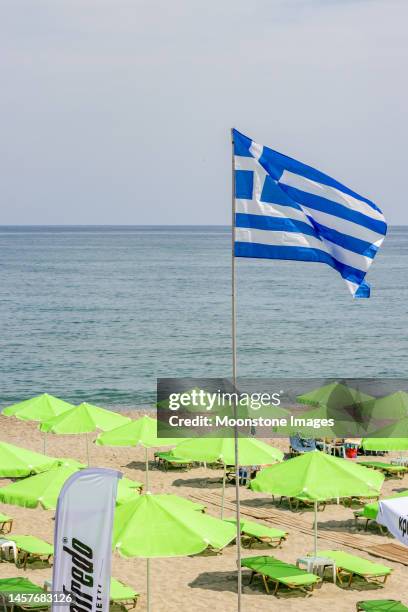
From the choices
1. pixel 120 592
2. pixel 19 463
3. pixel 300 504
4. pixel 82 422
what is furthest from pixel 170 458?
pixel 120 592

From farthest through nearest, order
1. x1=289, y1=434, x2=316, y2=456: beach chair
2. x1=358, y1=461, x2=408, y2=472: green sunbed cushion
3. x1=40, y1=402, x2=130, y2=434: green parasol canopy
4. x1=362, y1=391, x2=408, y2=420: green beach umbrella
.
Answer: x1=289, y1=434, x2=316, y2=456: beach chair < x1=362, y1=391, x2=408, y2=420: green beach umbrella < x1=358, y1=461, x2=408, y2=472: green sunbed cushion < x1=40, y1=402, x2=130, y2=434: green parasol canopy

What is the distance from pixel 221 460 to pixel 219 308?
231 feet

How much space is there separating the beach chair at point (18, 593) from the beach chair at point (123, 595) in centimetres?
94

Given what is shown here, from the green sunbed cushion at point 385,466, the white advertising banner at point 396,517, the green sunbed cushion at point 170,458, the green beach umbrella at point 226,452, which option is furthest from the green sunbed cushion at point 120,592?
the green sunbed cushion at point 385,466

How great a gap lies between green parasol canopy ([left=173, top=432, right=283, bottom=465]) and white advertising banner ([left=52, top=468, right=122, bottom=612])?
10.2m

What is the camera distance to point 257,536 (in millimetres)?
17344

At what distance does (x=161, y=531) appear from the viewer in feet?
39.5

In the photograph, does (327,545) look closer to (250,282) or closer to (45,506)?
(45,506)

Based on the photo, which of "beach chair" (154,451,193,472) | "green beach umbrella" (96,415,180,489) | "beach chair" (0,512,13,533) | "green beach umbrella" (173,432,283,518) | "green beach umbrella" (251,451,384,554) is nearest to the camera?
"green beach umbrella" (251,451,384,554)

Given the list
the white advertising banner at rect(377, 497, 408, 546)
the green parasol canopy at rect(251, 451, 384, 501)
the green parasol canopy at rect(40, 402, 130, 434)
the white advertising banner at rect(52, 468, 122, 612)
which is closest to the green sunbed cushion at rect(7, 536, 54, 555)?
the green parasol canopy at rect(251, 451, 384, 501)

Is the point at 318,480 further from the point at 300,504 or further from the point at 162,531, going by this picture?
the point at 300,504

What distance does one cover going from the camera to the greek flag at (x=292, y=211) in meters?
11.4

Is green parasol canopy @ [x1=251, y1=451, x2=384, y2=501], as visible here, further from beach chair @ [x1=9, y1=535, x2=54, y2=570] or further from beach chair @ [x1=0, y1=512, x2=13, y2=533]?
beach chair @ [x1=0, y1=512, x2=13, y2=533]

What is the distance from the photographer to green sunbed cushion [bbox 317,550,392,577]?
15383 millimetres
